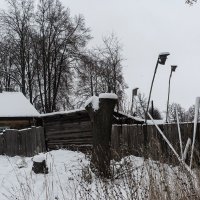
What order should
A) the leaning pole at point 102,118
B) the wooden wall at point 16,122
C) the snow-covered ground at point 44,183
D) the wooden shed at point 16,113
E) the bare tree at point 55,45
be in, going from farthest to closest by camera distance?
the bare tree at point 55,45
the wooden wall at point 16,122
the wooden shed at point 16,113
the leaning pole at point 102,118
the snow-covered ground at point 44,183

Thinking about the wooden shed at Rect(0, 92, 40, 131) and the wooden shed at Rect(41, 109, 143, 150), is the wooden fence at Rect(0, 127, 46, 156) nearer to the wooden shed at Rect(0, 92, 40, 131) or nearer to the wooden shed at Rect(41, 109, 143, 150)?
the wooden shed at Rect(41, 109, 143, 150)

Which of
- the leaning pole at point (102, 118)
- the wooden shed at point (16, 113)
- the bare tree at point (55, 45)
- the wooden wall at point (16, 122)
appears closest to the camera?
the leaning pole at point (102, 118)

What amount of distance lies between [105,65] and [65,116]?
17.3 m

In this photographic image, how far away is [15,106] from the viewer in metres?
29.2

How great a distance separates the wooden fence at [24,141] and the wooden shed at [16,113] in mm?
8599

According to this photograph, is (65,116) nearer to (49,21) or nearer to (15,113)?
(15,113)

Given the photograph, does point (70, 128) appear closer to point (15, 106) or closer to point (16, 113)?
point (16, 113)

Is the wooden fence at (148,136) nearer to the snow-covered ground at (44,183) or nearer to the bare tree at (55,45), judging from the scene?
the snow-covered ground at (44,183)

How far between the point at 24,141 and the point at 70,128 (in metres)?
2.12

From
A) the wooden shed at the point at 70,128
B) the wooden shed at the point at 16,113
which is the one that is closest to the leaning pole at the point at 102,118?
the wooden shed at the point at 70,128

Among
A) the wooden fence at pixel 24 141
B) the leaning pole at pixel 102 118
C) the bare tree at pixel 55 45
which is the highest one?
the bare tree at pixel 55 45

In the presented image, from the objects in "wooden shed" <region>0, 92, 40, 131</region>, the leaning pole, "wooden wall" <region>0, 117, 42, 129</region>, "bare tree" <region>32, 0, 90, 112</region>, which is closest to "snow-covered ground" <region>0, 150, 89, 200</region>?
the leaning pole

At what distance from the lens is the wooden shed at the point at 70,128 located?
1709 centimetres

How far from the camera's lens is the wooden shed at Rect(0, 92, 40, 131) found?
28.4 m
